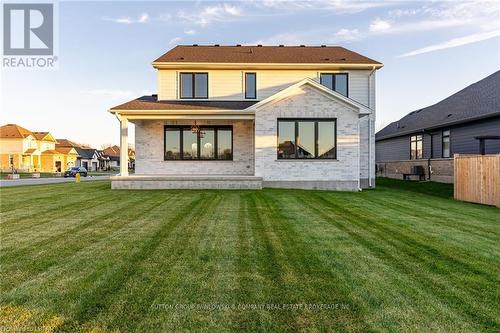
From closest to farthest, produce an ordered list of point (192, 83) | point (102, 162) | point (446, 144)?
point (192, 83) < point (446, 144) < point (102, 162)

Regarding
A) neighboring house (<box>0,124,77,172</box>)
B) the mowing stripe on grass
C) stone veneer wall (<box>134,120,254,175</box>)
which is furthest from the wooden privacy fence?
neighboring house (<box>0,124,77,172</box>)

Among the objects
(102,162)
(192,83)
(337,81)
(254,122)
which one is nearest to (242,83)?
(192,83)

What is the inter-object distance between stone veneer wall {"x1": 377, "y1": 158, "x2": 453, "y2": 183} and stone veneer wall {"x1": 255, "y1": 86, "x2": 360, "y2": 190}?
27.3ft

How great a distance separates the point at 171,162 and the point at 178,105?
2.97m

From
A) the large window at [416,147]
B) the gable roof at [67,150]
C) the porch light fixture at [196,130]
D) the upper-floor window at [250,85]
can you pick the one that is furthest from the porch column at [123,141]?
the gable roof at [67,150]

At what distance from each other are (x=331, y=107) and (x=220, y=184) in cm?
626

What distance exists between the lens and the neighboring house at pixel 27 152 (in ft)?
181

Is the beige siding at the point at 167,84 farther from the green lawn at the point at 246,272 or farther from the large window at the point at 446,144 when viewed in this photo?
the large window at the point at 446,144

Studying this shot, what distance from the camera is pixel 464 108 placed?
19.3 m

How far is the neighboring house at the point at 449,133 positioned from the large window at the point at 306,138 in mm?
6800

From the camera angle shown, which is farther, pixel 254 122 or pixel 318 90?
pixel 254 122

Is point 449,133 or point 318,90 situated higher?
point 318,90

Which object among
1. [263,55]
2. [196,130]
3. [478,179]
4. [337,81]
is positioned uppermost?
[263,55]

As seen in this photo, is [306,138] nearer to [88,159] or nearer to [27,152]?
[27,152]
